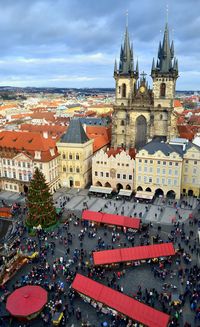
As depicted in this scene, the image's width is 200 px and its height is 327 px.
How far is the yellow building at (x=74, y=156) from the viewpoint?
70.2 m

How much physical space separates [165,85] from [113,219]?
136 ft

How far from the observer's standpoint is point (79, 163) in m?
70.9

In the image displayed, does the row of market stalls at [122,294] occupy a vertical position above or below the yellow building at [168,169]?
below

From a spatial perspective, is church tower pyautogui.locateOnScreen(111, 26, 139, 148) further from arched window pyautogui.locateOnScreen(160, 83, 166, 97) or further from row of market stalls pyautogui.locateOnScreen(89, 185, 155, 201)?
row of market stalls pyautogui.locateOnScreen(89, 185, 155, 201)

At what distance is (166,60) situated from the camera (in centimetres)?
7950

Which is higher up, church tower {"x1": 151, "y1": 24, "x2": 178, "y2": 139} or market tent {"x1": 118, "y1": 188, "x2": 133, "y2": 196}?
church tower {"x1": 151, "y1": 24, "x2": 178, "y2": 139}

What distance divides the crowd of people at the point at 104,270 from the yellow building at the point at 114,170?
15716mm

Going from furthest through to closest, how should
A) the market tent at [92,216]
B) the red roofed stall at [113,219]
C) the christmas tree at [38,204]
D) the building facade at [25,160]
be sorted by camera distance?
the building facade at [25,160]
the market tent at [92,216]
the christmas tree at [38,204]
the red roofed stall at [113,219]

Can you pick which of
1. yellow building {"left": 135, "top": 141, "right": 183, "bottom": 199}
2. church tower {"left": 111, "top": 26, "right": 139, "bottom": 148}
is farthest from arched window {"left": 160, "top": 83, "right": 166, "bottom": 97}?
yellow building {"left": 135, "top": 141, "right": 183, "bottom": 199}

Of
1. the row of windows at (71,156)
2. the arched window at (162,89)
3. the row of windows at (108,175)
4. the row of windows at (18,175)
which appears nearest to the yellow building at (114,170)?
the row of windows at (108,175)

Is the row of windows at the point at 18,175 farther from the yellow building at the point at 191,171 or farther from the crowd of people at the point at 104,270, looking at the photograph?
the yellow building at the point at 191,171

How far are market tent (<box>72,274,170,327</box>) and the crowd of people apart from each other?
948 millimetres

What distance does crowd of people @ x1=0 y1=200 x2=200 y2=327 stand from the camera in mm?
33875

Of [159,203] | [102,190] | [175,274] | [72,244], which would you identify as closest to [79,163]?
[102,190]
